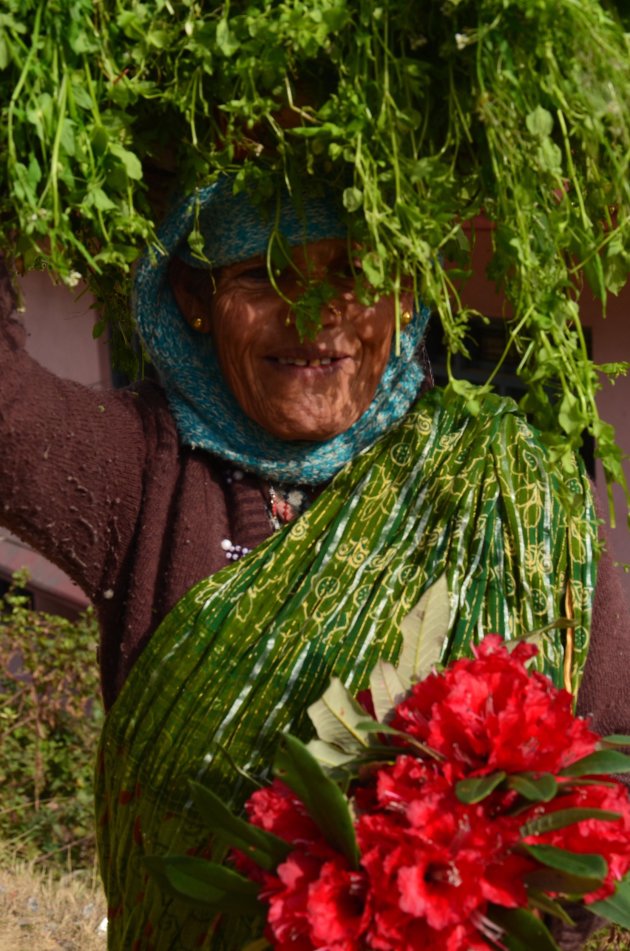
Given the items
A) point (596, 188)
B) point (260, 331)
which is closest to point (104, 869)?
point (260, 331)

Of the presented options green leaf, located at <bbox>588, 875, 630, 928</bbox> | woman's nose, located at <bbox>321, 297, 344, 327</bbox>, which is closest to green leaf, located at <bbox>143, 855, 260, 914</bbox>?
green leaf, located at <bbox>588, 875, 630, 928</bbox>

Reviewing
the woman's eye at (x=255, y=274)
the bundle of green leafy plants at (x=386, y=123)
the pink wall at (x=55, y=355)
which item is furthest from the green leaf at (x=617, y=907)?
the pink wall at (x=55, y=355)

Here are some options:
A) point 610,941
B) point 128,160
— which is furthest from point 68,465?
point 610,941

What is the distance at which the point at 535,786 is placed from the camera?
145cm

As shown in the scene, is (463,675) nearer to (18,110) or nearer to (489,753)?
(489,753)

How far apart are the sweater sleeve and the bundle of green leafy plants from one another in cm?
19

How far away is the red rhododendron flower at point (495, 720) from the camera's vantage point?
1.49 metres

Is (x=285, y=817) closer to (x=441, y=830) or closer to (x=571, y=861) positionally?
(x=441, y=830)

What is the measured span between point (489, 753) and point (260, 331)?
77cm

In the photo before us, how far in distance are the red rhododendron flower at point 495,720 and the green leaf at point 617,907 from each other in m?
0.15

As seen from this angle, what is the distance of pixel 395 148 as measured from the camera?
1650mm

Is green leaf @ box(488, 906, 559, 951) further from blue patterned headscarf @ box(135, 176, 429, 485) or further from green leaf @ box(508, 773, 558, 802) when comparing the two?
blue patterned headscarf @ box(135, 176, 429, 485)

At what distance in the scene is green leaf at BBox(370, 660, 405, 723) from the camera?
1.66 m

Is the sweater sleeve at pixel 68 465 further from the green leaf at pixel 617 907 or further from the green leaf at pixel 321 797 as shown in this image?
the green leaf at pixel 617 907
